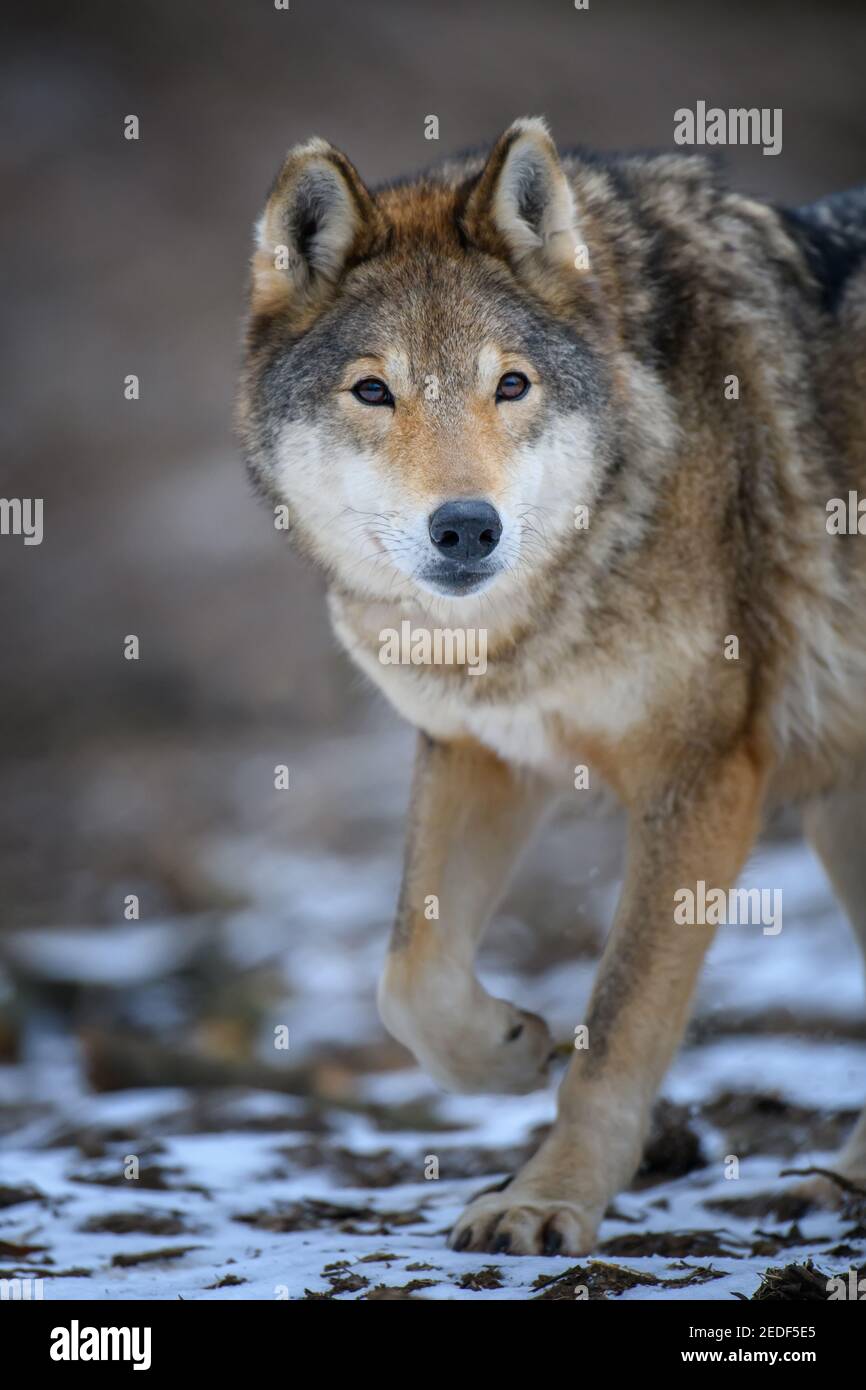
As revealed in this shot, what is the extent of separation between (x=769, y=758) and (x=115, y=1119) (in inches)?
118

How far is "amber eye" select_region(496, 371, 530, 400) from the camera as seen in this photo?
409 cm

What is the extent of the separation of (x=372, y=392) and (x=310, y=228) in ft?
1.96

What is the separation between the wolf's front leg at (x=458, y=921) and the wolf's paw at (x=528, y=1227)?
52 cm

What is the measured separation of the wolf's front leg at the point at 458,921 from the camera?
178 inches

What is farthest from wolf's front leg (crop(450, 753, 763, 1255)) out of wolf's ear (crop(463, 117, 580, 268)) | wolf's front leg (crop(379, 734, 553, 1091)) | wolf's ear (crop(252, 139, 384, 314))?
wolf's ear (crop(252, 139, 384, 314))

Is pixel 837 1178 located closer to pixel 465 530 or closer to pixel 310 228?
pixel 465 530

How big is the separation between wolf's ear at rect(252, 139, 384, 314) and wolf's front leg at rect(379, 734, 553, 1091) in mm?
1403

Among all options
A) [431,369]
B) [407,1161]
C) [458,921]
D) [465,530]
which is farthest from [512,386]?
[407,1161]

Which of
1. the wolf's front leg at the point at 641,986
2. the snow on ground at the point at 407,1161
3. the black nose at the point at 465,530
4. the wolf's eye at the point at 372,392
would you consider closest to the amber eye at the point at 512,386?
the wolf's eye at the point at 372,392

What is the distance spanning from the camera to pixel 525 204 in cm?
432

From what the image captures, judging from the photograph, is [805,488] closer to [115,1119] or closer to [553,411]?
[553,411]
